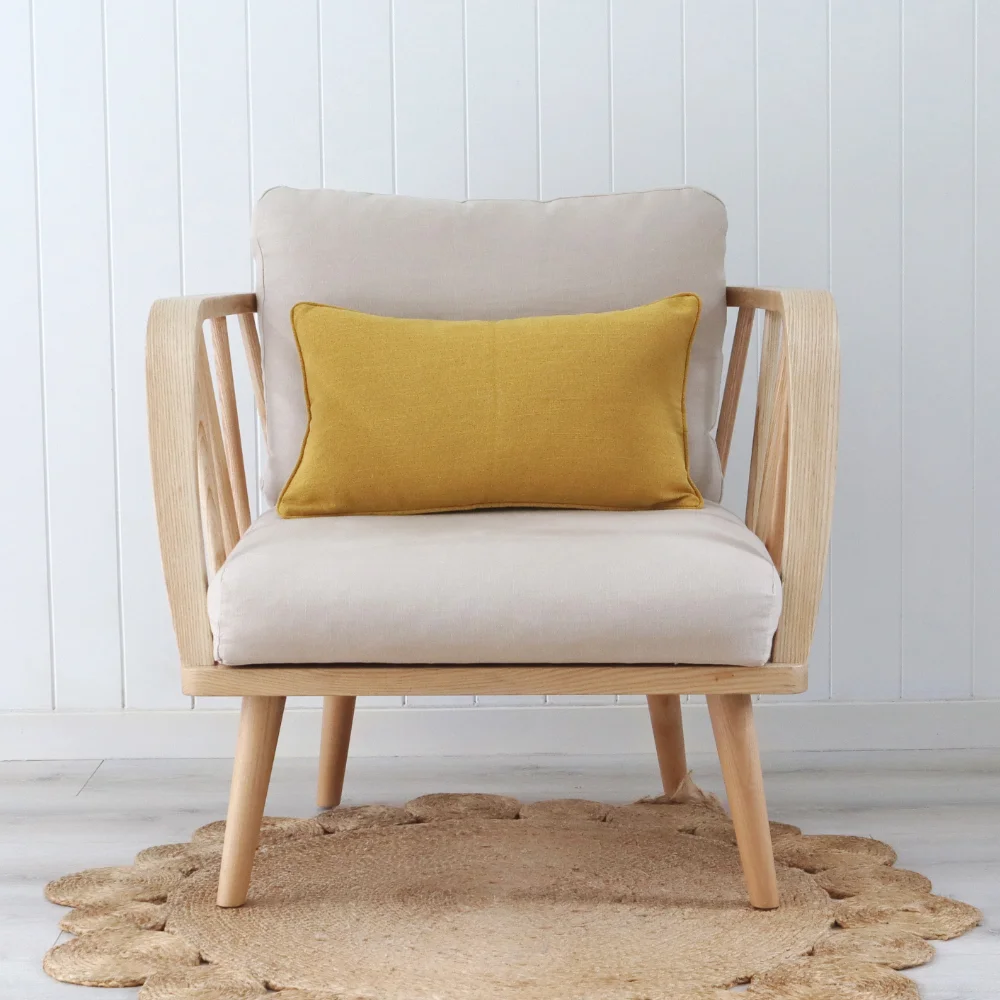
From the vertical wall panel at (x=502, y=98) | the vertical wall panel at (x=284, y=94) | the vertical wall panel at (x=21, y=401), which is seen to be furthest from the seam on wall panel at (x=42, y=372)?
the vertical wall panel at (x=502, y=98)

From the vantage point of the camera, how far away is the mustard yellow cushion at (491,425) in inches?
56.4

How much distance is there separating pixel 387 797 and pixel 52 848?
0.45 metres

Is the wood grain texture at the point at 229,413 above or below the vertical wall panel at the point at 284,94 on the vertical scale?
below

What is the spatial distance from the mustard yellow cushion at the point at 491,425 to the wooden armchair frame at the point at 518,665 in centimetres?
15

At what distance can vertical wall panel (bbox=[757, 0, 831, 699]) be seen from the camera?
1996 mm

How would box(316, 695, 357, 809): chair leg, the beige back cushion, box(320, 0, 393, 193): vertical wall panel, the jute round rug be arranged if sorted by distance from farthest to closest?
box(320, 0, 393, 193): vertical wall panel
box(316, 695, 357, 809): chair leg
the beige back cushion
the jute round rug

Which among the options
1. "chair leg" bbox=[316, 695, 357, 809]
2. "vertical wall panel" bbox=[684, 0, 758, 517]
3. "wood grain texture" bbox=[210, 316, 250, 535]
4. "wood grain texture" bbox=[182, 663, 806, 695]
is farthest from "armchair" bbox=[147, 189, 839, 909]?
"vertical wall panel" bbox=[684, 0, 758, 517]

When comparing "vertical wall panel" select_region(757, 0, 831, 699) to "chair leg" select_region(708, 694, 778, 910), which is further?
"vertical wall panel" select_region(757, 0, 831, 699)

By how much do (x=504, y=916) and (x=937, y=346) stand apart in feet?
3.86

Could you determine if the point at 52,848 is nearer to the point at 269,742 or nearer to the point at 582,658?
the point at 269,742

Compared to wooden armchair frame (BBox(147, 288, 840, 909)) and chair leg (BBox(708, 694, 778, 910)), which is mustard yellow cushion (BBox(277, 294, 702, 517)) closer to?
wooden armchair frame (BBox(147, 288, 840, 909))

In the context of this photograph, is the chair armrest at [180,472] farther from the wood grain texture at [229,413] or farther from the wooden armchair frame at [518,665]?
the wood grain texture at [229,413]

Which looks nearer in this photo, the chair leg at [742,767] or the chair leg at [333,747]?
the chair leg at [742,767]

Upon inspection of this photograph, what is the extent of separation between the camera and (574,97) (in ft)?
6.57
